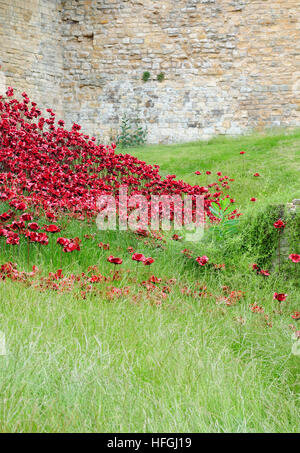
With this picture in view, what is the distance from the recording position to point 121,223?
4.32 m

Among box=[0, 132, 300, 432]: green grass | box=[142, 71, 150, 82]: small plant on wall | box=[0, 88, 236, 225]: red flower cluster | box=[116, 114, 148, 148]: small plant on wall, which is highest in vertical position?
box=[142, 71, 150, 82]: small plant on wall

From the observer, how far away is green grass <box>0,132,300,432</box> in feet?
5.56

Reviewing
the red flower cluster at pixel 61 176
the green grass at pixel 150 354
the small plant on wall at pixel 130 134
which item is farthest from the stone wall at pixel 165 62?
the green grass at pixel 150 354

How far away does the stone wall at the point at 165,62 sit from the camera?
11711 millimetres

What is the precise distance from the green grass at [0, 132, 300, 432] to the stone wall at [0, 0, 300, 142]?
8608 mm

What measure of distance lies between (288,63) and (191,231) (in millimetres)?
8519

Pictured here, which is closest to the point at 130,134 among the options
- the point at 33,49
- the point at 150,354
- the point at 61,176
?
the point at 33,49

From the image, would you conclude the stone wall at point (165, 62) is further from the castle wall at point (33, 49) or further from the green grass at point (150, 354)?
the green grass at point (150, 354)

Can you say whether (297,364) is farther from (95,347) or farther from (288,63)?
(288,63)

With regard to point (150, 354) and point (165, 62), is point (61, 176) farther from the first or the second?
point (165, 62)

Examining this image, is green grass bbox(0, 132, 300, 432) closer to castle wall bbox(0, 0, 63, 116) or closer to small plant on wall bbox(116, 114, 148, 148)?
small plant on wall bbox(116, 114, 148, 148)

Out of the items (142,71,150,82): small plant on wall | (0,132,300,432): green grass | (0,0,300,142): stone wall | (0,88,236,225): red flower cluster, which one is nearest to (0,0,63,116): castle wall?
(0,0,300,142): stone wall

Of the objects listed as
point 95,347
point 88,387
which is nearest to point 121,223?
point 95,347

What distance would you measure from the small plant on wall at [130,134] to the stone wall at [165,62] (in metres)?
0.19
